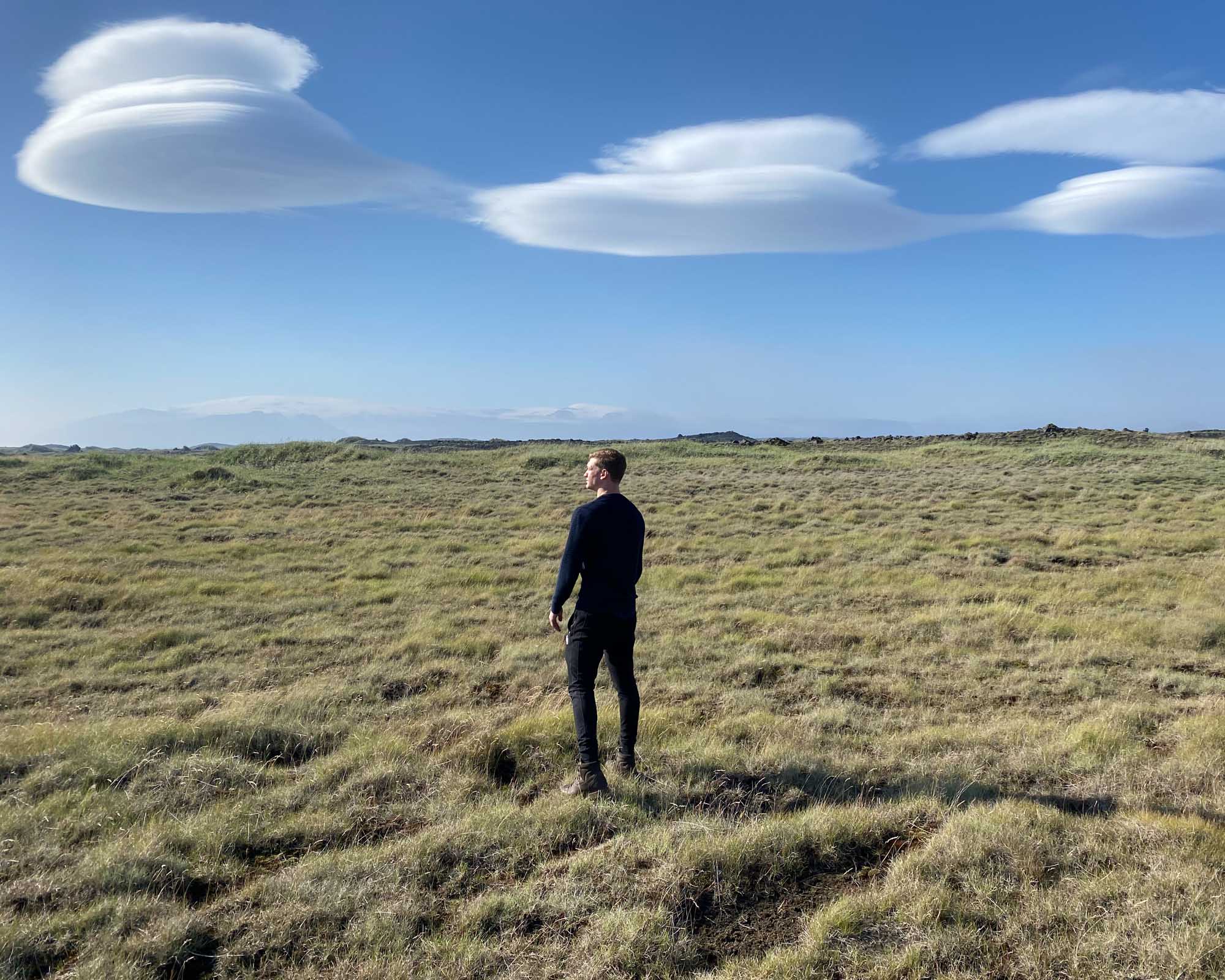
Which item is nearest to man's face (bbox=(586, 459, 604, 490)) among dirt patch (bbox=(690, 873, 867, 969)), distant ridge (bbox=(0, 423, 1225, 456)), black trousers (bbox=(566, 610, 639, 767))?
black trousers (bbox=(566, 610, 639, 767))

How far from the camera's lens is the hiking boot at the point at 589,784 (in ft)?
15.8

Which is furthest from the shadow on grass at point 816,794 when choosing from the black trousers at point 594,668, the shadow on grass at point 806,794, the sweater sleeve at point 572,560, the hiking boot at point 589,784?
the sweater sleeve at point 572,560

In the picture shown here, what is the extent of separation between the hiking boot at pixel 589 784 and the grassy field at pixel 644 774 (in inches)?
4.6

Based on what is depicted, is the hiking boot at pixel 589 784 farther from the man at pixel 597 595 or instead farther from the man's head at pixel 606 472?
the man's head at pixel 606 472

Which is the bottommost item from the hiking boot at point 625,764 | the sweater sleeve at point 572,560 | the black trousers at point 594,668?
the hiking boot at point 625,764

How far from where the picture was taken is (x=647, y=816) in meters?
4.54

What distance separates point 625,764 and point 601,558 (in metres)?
1.51

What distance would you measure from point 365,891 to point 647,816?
169 cm

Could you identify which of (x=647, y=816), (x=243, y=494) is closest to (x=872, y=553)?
(x=647, y=816)

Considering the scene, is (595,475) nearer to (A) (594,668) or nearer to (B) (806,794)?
(A) (594,668)

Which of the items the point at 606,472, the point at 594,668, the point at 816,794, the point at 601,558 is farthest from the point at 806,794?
the point at 606,472

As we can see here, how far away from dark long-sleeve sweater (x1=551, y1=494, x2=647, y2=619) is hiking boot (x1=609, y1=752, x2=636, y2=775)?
1.04 metres

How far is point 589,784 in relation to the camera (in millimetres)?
4820

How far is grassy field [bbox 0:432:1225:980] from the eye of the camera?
3.36m
